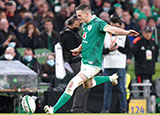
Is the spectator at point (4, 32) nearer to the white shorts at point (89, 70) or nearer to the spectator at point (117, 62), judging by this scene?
the spectator at point (117, 62)

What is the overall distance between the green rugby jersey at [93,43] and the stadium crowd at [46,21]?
4305mm

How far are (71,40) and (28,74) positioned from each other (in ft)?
7.60

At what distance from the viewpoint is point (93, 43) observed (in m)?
10.8

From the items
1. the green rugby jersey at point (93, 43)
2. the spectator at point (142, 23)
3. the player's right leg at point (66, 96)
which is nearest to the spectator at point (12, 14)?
the spectator at point (142, 23)

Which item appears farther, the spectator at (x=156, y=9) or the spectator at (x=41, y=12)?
the spectator at (x=156, y=9)

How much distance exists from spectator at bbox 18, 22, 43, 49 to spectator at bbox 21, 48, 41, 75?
1055mm

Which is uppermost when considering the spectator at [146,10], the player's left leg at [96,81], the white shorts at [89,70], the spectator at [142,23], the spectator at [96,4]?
the spectator at [96,4]

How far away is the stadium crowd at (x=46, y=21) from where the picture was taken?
16.4 metres

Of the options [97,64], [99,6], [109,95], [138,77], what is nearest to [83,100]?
[109,95]

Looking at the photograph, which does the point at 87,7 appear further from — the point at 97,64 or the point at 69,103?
the point at 69,103

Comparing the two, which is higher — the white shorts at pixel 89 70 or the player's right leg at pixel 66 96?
the white shorts at pixel 89 70

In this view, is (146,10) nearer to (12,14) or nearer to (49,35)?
(49,35)

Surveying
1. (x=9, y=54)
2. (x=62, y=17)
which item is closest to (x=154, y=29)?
(x=62, y=17)

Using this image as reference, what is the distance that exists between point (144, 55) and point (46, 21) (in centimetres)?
328
